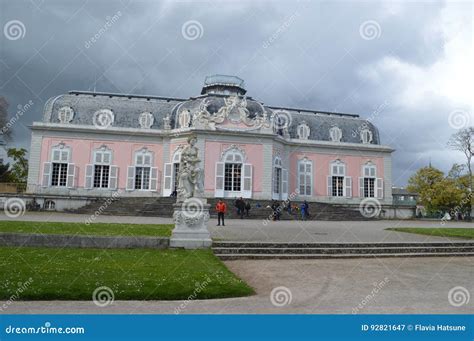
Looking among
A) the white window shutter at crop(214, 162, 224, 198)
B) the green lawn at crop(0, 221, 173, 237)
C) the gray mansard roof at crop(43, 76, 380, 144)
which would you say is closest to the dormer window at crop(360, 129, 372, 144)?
the gray mansard roof at crop(43, 76, 380, 144)

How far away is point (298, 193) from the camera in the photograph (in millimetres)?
35312

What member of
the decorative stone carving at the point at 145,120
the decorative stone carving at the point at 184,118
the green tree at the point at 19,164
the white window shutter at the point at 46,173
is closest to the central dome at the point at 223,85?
the decorative stone carving at the point at 184,118

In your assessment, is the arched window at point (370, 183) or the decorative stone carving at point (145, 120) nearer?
the decorative stone carving at point (145, 120)

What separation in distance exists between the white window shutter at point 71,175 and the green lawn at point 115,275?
2366 centimetres

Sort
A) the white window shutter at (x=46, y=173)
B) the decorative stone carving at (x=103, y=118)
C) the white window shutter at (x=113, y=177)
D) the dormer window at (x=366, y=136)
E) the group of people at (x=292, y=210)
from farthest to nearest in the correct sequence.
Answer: the dormer window at (x=366, y=136), the decorative stone carving at (x=103, y=118), the white window shutter at (x=113, y=177), the white window shutter at (x=46, y=173), the group of people at (x=292, y=210)

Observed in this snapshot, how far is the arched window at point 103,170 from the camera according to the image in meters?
32.8

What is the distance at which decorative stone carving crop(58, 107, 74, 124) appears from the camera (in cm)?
3303

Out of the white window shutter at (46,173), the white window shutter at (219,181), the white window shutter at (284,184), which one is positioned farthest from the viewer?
the white window shutter at (284,184)

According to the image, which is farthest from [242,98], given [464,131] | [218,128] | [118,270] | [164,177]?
[118,270]

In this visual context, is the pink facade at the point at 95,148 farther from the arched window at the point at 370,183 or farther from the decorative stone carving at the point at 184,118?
the arched window at the point at 370,183

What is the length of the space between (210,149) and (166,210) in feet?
23.7

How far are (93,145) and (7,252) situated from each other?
2501 cm

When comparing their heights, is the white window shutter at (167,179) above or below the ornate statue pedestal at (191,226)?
above
